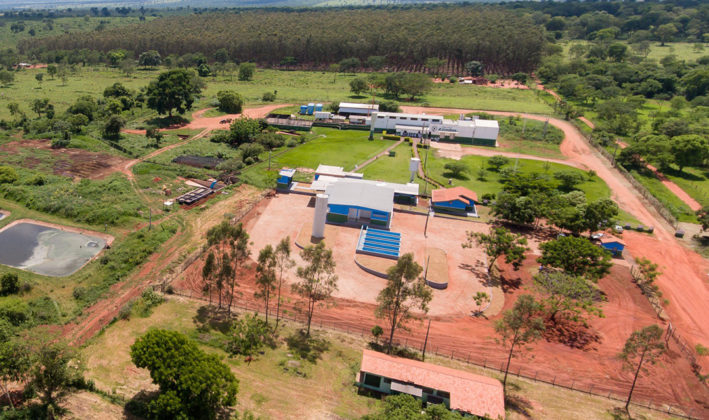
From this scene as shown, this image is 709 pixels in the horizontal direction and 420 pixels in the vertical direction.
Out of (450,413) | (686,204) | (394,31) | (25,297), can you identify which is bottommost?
(25,297)

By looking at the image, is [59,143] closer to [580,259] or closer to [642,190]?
[580,259]

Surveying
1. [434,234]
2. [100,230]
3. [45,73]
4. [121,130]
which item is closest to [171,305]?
[100,230]

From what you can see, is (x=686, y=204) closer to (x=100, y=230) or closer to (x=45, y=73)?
(x=100, y=230)

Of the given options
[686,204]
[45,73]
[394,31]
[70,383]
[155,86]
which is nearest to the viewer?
[70,383]

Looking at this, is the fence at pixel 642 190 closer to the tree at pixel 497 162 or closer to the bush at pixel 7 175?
the tree at pixel 497 162

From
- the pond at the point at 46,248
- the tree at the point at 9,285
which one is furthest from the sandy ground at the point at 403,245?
the tree at the point at 9,285

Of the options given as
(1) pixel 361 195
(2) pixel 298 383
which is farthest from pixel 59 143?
(2) pixel 298 383
